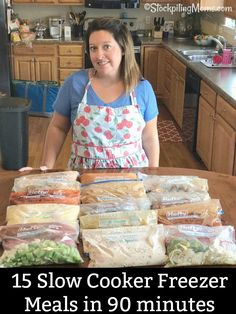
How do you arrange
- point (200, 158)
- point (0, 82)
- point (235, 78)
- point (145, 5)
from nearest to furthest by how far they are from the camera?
1. point (235, 78)
2. point (200, 158)
3. point (0, 82)
4. point (145, 5)

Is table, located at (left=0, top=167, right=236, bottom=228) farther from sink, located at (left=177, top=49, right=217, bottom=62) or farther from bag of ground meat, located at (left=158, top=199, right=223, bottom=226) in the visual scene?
sink, located at (left=177, top=49, right=217, bottom=62)

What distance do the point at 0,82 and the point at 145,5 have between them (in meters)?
2.43

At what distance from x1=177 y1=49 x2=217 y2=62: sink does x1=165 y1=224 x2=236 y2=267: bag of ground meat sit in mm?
3610

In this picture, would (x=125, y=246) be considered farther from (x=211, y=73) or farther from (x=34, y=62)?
(x=34, y=62)

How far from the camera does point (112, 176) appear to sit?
156 centimetres

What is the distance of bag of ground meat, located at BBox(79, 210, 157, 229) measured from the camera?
4.14 feet

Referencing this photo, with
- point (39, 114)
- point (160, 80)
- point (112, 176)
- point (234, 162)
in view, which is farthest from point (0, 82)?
point (112, 176)

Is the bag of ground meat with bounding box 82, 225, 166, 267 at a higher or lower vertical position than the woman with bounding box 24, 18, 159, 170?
lower

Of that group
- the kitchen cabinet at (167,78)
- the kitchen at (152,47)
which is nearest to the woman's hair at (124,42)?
the kitchen at (152,47)

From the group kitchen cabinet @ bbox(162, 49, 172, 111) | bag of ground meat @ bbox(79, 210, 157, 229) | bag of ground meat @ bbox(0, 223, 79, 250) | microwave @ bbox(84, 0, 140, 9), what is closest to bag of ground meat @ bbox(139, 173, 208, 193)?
bag of ground meat @ bbox(79, 210, 157, 229)

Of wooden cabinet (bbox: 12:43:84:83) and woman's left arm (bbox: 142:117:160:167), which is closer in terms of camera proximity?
woman's left arm (bbox: 142:117:160:167)

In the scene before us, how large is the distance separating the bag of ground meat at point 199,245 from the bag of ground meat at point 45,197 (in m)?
0.32

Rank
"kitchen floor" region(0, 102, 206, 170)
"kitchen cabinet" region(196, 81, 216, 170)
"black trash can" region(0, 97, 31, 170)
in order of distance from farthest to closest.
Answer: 1. "kitchen floor" region(0, 102, 206, 170)
2. "black trash can" region(0, 97, 31, 170)
3. "kitchen cabinet" region(196, 81, 216, 170)

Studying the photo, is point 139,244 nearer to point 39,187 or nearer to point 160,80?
point 39,187
